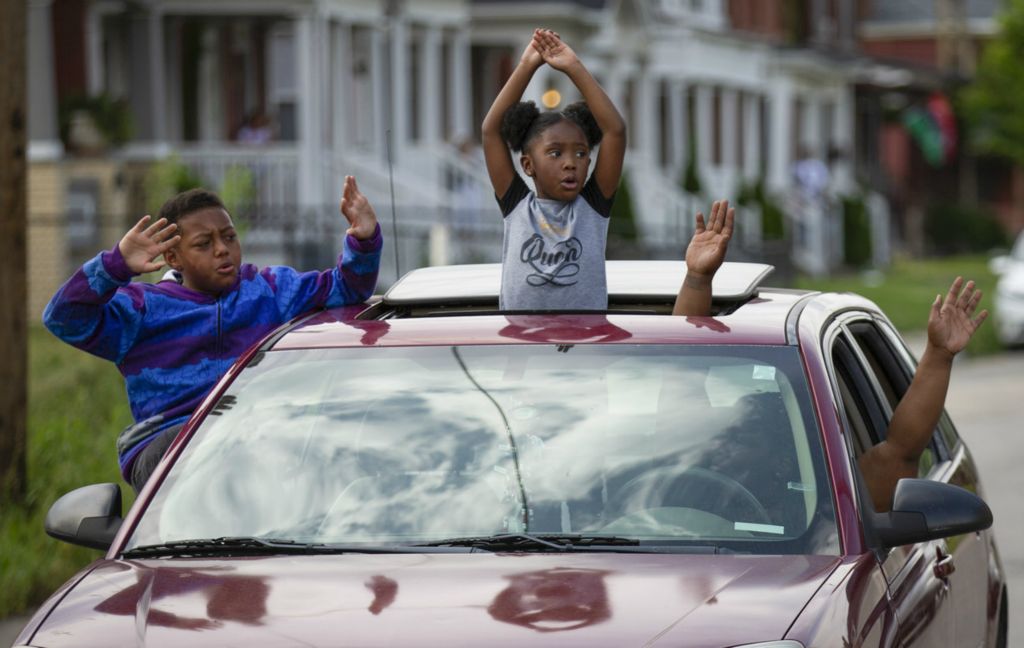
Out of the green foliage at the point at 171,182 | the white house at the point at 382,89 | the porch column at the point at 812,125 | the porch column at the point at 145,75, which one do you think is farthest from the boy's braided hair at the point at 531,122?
the porch column at the point at 812,125

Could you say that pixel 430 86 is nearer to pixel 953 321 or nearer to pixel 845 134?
pixel 845 134

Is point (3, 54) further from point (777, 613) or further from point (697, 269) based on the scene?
point (777, 613)

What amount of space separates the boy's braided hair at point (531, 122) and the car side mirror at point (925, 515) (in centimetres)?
190

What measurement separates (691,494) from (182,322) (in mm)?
1829

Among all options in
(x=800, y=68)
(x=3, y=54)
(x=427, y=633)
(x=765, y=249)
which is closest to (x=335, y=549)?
(x=427, y=633)

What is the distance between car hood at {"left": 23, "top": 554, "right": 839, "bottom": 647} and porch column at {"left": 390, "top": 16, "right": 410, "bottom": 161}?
2289 centimetres

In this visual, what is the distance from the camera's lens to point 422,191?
86.9 feet

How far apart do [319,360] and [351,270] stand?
3.05ft

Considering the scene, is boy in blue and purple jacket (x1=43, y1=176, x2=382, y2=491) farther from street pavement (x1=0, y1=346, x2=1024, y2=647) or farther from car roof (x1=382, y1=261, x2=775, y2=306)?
street pavement (x1=0, y1=346, x2=1024, y2=647)

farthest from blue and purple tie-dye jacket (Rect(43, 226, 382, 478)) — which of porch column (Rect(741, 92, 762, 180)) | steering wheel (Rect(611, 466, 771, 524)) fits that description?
porch column (Rect(741, 92, 762, 180))

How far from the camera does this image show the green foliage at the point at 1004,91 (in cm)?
4525

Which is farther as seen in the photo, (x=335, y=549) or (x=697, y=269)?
(x=697, y=269)

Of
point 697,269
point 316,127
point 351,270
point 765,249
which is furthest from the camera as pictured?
point 765,249

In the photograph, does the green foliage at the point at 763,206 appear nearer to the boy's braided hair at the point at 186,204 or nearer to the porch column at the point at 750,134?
the porch column at the point at 750,134
